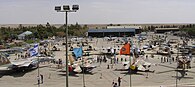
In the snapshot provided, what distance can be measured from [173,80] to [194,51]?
46.5m

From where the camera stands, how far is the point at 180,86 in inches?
1783

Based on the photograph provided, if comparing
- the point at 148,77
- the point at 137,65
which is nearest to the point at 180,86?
the point at 148,77

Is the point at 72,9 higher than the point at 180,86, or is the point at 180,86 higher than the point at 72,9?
the point at 72,9

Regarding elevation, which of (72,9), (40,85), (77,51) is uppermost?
(72,9)

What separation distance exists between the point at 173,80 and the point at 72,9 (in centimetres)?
2674

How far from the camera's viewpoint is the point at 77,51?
43156mm

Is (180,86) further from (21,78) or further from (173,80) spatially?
(21,78)

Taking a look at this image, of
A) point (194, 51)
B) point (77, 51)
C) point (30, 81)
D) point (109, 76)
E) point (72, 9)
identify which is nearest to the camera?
point (72, 9)

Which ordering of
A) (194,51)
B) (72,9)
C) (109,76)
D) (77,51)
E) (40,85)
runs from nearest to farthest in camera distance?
(72,9) < (77,51) < (40,85) < (109,76) < (194,51)

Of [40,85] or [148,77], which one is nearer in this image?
[40,85]

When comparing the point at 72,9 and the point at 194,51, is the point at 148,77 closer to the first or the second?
the point at 72,9

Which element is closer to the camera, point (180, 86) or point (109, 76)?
point (180, 86)

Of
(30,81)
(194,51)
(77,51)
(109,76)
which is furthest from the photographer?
(194,51)

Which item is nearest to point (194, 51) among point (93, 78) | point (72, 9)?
point (93, 78)
